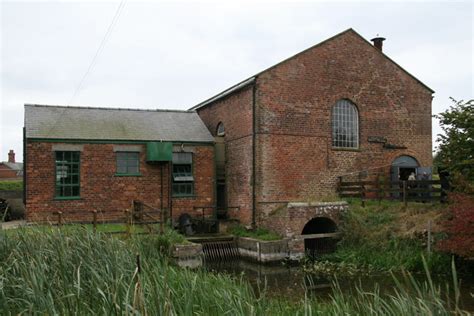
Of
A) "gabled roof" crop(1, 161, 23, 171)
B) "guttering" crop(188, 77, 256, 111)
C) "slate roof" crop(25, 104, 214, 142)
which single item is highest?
"guttering" crop(188, 77, 256, 111)

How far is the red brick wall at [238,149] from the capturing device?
1848 centimetres

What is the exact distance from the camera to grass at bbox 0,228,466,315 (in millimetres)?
4226

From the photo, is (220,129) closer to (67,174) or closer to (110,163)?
(110,163)

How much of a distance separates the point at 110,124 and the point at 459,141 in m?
13.3

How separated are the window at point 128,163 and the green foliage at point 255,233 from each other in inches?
182

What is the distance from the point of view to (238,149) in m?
19.4

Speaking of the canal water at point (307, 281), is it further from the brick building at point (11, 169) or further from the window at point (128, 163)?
the brick building at point (11, 169)

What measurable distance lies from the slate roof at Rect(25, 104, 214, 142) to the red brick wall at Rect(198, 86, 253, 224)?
1092 mm

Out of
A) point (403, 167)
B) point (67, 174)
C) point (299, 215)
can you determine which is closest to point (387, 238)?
point (299, 215)

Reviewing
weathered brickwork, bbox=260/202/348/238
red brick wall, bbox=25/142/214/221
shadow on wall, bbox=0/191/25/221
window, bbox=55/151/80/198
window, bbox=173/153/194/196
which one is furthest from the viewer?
shadow on wall, bbox=0/191/25/221

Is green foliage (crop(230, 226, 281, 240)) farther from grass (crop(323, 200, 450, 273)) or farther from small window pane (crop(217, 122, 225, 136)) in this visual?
small window pane (crop(217, 122, 225, 136))

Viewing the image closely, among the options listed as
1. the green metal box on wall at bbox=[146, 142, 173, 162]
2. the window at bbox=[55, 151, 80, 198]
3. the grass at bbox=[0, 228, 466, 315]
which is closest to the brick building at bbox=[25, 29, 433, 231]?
Answer: the window at bbox=[55, 151, 80, 198]

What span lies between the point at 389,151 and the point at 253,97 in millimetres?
7068

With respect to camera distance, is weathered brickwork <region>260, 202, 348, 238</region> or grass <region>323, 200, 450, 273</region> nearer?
grass <region>323, 200, 450, 273</region>
